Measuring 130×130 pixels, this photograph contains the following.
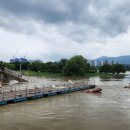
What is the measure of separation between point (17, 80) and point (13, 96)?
1705 inches

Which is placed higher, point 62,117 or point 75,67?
point 75,67

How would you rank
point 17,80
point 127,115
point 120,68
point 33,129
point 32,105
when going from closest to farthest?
1. point 33,129
2. point 127,115
3. point 32,105
4. point 17,80
5. point 120,68

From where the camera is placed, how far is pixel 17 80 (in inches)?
3332

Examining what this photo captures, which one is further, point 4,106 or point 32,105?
point 32,105

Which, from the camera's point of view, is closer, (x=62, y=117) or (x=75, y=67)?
(x=62, y=117)

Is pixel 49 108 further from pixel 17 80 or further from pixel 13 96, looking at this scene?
pixel 17 80

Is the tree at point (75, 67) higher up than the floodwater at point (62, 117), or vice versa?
the tree at point (75, 67)

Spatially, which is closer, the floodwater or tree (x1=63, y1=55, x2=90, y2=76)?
the floodwater

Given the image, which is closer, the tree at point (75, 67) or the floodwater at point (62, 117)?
the floodwater at point (62, 117)

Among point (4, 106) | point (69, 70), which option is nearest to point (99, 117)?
point (4, 106)

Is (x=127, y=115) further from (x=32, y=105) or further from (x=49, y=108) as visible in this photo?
(x=32, y=105)

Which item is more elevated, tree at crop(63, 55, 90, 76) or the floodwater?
tree at crop(63, 55, 90, 76)

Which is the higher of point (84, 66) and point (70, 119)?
point (84, 66)

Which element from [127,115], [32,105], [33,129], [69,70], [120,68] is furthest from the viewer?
[120,68]
